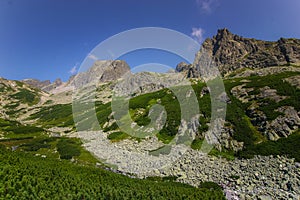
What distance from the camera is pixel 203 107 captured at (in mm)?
48125

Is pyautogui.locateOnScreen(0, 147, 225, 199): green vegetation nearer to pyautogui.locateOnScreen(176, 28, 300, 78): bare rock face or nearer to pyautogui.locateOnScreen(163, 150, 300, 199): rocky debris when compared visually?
pyautogui.locateOnScreen(163, 150, 300, 199): rocky debris

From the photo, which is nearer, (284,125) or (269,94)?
(284,125)

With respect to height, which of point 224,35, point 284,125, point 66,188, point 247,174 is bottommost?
point 247,174

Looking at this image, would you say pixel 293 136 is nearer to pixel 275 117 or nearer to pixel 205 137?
pixel 275 117

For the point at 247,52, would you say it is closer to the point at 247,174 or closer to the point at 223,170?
the point at 223,170

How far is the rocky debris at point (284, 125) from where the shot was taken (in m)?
32.5

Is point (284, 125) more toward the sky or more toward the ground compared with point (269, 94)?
more toward the ground

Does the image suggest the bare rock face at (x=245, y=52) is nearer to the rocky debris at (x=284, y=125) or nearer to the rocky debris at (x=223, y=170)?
the rocky debris at (x=284, y=125)

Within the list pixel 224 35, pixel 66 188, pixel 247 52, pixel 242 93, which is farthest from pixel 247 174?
pixel 224 35

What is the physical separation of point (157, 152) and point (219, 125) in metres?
11.0

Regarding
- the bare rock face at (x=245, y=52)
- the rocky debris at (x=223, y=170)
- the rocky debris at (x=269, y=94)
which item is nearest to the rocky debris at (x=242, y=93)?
the rocky debris at (x=269, y=94)

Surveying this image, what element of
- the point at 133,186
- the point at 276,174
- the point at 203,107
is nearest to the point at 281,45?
the point at 203,107

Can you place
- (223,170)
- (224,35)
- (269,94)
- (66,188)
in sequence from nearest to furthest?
(66,188) < (223,170) < (269,94) < (224,35)

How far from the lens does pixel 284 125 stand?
3322 cm
